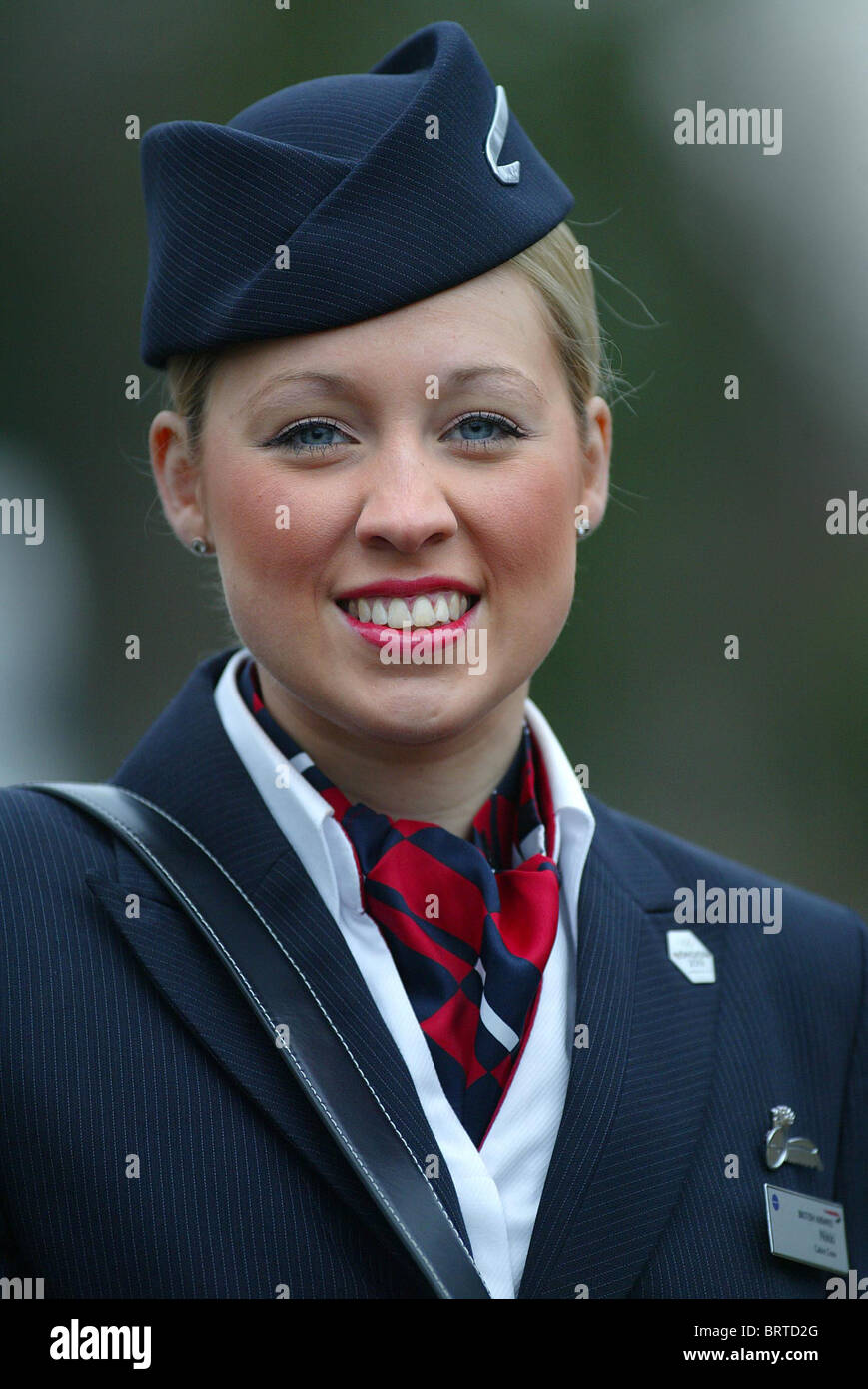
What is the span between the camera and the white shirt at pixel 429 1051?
2.01 m

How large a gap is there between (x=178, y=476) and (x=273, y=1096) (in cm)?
91

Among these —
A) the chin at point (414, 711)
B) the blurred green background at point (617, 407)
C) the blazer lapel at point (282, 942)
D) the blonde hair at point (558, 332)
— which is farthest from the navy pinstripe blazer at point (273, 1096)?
the blurred green background at point (617, 407)

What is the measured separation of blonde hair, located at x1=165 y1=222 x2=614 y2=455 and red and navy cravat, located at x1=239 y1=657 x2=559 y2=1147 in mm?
459

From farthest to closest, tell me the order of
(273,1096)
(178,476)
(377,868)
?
(178,476) → (377,868) → (273,1096)

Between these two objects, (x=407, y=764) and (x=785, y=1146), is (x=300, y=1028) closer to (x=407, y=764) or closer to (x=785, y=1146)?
(x=407, y=764)

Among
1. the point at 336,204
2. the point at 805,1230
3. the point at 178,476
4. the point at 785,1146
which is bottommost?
the point at 805,1230

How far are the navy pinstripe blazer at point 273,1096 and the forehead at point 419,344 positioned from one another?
533 millimetres

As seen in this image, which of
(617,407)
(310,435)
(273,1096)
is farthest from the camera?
(617,407)

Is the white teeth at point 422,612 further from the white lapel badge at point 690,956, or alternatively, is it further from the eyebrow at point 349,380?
the white lapel badge at point 690,956

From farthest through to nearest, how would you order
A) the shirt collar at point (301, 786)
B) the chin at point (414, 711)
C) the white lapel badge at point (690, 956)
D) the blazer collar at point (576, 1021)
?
the white lapel badge at point (690, 956), the shirt collar at point (301, 786), the chin at point (414, 711), the blazer collar at point (576, 1021)

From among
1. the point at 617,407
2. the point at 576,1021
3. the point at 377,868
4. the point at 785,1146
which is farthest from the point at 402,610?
the point at 617,407

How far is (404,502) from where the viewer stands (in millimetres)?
2021

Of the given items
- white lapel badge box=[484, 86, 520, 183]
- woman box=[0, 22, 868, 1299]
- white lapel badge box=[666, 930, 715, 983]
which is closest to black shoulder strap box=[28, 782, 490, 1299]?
woman box=[0, 22, 868, 1299]

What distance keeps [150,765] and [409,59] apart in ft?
3.62
